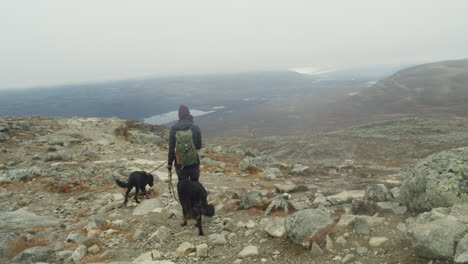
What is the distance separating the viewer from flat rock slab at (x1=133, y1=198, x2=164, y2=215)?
27.1 feet

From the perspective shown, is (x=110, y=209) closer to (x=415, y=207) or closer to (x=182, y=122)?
(x=182, y=122)

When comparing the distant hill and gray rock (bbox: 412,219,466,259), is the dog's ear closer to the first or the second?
gray rock (bbox: 412,219,466,259)

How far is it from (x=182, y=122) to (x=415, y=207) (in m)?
6.03

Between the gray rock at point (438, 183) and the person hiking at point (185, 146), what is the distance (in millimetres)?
5343

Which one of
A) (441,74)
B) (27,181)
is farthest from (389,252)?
(441,74)

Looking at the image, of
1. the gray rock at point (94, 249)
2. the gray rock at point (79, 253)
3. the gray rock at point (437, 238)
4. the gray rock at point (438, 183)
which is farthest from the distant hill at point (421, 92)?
the gray rock at point (79, 253)

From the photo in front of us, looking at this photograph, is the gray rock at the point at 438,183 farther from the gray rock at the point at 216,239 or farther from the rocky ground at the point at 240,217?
the gray rock at the point at 216,239

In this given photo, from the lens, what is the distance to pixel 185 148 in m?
6.48

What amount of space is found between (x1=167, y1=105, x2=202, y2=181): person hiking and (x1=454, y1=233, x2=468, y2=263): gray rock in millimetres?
5298

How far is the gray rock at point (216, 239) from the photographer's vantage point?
18.8ft

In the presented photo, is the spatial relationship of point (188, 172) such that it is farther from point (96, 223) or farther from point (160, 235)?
point (96, 223)

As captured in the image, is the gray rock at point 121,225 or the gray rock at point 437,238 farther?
the gray rock at point 121,225

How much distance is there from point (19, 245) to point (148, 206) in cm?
343

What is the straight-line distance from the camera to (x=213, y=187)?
1120 centimetres
